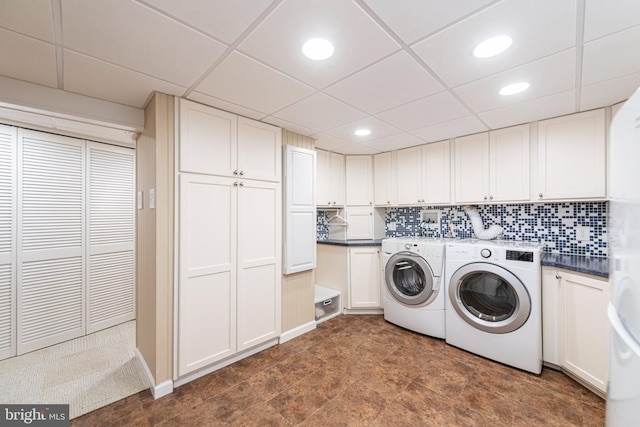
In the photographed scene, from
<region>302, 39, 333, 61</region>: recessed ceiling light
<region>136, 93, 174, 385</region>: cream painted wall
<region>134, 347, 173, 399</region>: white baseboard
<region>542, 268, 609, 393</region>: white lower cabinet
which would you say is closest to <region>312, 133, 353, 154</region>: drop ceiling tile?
<region>302, 39, 333, 61</region>: recessed ceiling light

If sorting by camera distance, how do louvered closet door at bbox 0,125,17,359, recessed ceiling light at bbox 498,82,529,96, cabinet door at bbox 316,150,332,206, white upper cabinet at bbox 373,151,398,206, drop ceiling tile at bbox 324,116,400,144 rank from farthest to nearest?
white upper cabinet at bbox 373,151,398,206
cabinet door at bbox 316,150,332,206
drop ceiling tile at bbox 324,116,400,144
louvered closet door at bbox 0,125,17,359
recessed ceiling light at bbox 498,82,529,96

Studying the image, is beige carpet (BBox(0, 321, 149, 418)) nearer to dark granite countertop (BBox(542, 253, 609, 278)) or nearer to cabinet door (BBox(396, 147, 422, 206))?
Answer: cabinet door (BBox(396, 147, 422, 206))

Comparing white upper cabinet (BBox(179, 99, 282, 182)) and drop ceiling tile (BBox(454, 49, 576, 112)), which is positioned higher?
drop ceiling tile (BBox(454, 49, 576, 112))

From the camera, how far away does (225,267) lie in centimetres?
215

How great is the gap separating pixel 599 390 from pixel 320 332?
2181mm

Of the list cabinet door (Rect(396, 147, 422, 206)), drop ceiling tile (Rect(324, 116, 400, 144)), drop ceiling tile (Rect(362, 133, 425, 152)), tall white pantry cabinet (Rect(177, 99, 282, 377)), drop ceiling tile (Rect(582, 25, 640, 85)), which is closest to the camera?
drop ceiling tile (Rect(582, 25, 640, 85))

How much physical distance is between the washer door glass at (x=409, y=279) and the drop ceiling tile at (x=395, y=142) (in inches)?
50.9

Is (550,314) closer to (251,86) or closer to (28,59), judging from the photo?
(251,86)

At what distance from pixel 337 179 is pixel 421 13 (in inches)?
96.4

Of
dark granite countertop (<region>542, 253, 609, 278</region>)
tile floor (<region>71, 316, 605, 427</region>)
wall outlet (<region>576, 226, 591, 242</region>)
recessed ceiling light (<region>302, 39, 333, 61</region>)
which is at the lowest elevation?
tile floor (<region>71, 316, 605, 427</region>)

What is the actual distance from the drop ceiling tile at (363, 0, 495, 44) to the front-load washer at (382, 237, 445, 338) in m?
1.96

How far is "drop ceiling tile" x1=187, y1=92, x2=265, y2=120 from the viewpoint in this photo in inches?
75.5

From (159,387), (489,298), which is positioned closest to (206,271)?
(159,387)

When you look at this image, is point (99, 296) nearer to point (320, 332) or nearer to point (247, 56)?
point (320, 332)
